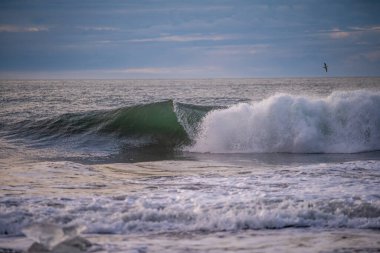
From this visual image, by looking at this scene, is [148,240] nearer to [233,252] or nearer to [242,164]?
[233,252]

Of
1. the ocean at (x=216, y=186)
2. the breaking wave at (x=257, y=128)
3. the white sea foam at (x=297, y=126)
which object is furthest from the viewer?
the breaking wave at (x=257, y=128)

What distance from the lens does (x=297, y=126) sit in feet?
49.8

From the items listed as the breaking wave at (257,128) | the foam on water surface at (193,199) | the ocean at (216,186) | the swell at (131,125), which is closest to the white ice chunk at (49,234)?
the ocean at (216,186)

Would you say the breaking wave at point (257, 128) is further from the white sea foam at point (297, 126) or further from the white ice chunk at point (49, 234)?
the white ice chunk at point (49, 234)

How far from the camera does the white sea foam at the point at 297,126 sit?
14445 millimetres

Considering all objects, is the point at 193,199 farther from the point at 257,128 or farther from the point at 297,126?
the point at 297,126

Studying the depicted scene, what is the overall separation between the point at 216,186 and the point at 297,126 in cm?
815

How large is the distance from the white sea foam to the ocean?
0.04 meters

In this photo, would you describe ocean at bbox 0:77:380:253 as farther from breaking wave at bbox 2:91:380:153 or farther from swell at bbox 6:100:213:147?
swell at bbox 6:100:213:147

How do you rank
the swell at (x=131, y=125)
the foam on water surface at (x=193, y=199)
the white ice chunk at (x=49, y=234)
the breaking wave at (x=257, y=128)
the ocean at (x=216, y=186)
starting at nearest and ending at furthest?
the white ice chunk at (x=49, y=234) → the ocean at (x=216, y=186) → the foam on water surface at (x=193, y=199) → the breaking wave at (x=257, y=128) → the swell at (x=131, y=125)

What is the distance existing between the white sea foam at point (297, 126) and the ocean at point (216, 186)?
0.04m

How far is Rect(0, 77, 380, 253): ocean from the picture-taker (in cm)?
511

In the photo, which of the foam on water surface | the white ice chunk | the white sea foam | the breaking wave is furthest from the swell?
the white ice chunk

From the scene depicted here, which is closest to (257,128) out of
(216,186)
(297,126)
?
(297,126)
